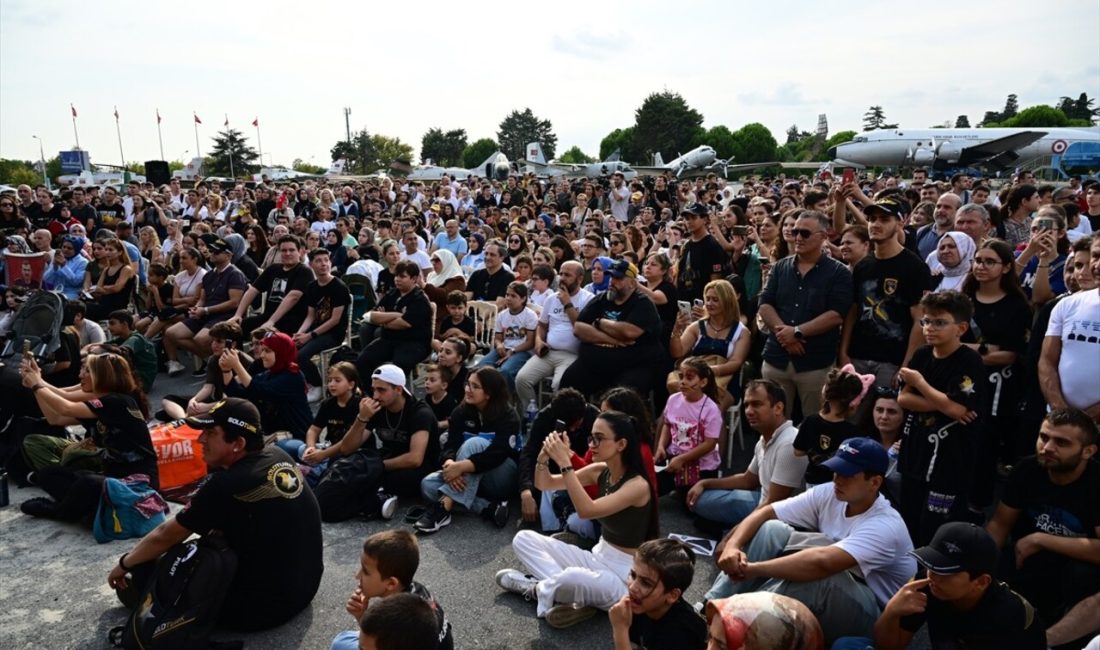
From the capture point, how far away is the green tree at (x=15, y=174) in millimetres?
67125

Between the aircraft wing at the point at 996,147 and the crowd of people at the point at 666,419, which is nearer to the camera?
the crowd of people at the point at 666,419

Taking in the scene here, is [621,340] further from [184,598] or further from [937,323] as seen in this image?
[184,598]

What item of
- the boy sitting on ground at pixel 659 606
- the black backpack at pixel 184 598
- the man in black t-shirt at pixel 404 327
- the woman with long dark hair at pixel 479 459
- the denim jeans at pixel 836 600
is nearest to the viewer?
the boy sitting on ground at pixel 659 606

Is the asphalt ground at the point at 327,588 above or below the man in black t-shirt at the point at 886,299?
below

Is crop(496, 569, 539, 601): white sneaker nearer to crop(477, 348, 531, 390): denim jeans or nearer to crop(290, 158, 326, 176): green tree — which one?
crop(477, 348, 531, 390): denim jeans

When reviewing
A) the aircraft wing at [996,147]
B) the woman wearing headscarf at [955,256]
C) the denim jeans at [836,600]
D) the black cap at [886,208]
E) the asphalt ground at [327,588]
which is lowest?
the asphalt ground at [327,588]

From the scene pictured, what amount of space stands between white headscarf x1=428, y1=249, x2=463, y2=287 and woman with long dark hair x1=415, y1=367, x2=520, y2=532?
3.99 m

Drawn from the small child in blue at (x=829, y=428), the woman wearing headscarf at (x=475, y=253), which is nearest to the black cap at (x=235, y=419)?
the small child in blue at (x=829, y=428)

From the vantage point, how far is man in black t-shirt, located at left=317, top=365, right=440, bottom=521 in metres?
5.14

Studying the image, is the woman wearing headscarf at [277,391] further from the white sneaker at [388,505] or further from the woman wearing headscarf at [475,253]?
the woman wearing headscarf at [475,253]

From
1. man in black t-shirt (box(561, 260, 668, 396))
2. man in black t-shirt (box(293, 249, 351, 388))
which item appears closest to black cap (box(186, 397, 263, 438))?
man in black t-shirt (box(561, 260, 668, 396))

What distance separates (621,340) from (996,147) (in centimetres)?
3741

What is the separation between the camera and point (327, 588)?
4238mm

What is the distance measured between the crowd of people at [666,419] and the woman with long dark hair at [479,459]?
2 centimetres
